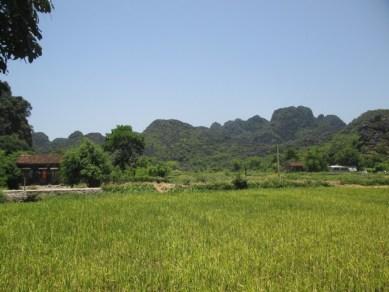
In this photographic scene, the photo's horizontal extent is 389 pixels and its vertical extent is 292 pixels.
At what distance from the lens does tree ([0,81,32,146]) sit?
68.2 metres

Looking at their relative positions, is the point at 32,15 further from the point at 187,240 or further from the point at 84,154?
the point at 84,154

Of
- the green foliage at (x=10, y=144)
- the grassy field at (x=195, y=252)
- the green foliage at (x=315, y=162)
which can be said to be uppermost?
the green foliage at (x=10, y=144)

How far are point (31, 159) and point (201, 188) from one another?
25.4m

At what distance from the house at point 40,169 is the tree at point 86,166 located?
10.3 m

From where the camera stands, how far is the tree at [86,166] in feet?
125

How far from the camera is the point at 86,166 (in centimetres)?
3788

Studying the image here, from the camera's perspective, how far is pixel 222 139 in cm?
14162

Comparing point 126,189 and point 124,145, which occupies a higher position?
point 124,145

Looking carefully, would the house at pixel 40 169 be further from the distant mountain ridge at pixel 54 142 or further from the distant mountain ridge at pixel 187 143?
the distant mountain ridge at pixel 54 142

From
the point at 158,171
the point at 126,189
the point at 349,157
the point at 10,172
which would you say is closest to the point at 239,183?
the point at 126,189

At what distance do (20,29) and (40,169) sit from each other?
46768 mm

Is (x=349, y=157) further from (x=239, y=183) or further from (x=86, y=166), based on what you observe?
(x=86, y=166)

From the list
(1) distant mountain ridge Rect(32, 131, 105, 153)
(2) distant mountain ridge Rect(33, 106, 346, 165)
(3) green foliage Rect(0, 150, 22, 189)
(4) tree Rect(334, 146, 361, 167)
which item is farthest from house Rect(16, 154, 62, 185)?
(1) distant mountain ridge Rect(32, 131, 105, 153)

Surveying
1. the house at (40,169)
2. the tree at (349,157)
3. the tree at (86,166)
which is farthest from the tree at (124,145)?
the tree at (349,157)
